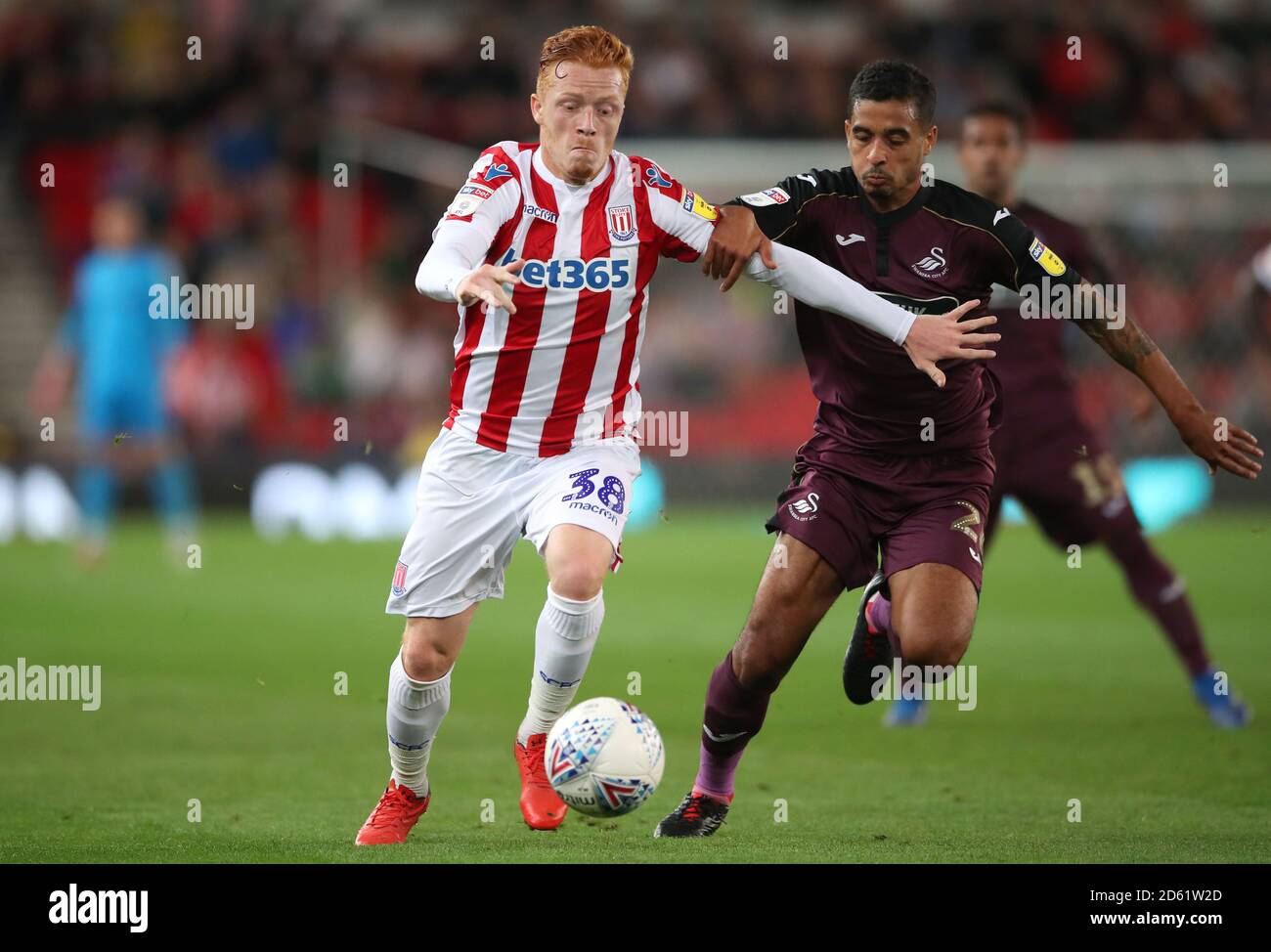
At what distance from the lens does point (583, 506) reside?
5.65 m

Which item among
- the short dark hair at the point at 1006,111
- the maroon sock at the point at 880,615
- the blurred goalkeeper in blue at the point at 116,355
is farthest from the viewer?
the blurred goalkeeper in blue at the point at 116,355

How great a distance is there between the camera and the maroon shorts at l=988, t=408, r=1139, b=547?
8.12 meters

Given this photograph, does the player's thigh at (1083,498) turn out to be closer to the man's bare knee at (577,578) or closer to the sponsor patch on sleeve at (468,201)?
the man's bare knee at (577,578)

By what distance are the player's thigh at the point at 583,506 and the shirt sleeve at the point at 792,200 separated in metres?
0.87

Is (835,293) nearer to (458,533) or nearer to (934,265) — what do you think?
(934,265)

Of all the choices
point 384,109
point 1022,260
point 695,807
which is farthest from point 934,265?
point 384,109

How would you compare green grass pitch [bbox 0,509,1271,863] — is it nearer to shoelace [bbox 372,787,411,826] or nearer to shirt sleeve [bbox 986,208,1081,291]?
shoelace [bbox 372,787,411,826]

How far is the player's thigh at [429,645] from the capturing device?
223 inches

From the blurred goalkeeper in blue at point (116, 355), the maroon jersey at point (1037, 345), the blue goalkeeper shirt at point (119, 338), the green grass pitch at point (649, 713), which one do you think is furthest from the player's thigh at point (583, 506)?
the blue goalkeeper shirt at point (119, 338)

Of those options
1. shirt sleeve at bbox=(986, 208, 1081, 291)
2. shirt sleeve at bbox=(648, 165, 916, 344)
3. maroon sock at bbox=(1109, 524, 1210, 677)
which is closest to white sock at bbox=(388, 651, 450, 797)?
shirt sleeve at bbox=(648, 165, 916, 344)

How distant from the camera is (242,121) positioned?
20.6m

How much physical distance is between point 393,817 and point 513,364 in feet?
4.87

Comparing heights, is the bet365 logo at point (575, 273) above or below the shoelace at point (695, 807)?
above
